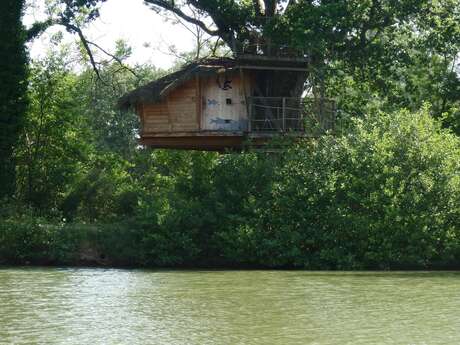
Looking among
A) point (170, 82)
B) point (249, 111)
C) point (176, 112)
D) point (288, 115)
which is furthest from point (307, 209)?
point (170, 82)

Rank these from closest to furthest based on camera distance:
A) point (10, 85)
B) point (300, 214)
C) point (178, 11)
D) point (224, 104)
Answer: point (300, 214) → point (224, 104) → point (10, 85) → point (178, 11)

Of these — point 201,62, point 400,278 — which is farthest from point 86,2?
point 400,278

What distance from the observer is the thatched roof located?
31.2m

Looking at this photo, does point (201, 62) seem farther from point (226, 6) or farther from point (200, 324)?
point (200, 324)

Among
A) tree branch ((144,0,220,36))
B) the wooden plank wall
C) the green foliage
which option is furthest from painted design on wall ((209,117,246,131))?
the green foliage

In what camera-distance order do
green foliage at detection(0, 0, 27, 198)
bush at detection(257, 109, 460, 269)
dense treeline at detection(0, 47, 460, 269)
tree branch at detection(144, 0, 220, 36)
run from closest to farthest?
1. bush at detection(257, 109, 460, 269)
2. dense treeline at detection(0, 47, 460, 269)
3. green foliage at detection(0, 0, 27, 198)
4. tree branch at detection(144, 0, 220, 36)

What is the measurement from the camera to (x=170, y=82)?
31.6 metres

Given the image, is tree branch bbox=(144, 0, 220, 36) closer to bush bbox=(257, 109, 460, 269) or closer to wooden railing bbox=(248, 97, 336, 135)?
wooden railing bbox=(248, 97, 336, 135)

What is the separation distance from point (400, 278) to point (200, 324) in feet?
29.7

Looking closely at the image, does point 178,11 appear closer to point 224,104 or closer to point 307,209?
point 224,104

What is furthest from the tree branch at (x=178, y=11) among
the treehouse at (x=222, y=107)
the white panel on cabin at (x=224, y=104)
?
the white panel on cabin at (x=224, y=104)

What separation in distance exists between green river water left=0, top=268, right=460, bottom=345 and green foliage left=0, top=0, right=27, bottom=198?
7.63 metres

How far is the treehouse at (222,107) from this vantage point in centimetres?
3145

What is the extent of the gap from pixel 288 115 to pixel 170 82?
437 cm
